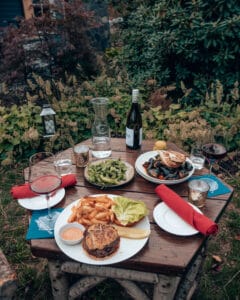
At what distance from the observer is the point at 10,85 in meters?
5.10

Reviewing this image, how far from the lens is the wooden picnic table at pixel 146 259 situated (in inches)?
59.4

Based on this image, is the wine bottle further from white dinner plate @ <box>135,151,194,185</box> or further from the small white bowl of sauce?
the small white bowl of sauce

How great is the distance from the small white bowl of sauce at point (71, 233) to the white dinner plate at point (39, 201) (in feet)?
0.96

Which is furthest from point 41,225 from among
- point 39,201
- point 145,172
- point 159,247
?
point 145,172

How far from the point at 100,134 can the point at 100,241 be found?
1.38m

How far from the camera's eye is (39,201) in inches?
73.2

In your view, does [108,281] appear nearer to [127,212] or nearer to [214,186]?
[127,212]

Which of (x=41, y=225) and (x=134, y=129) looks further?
(x=134, y=129)

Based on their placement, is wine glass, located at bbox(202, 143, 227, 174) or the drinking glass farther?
the drinking glass

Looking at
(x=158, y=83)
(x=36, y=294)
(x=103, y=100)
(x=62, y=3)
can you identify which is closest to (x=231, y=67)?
(x=158, y=83)

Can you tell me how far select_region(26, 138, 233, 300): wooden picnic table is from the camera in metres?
1.51

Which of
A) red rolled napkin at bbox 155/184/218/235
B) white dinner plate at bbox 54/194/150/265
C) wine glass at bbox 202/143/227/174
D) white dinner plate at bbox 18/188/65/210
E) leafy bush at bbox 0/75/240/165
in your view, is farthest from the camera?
leafy bush at bbox 0/75/240/165

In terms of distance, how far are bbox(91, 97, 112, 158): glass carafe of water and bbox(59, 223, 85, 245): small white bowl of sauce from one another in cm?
93

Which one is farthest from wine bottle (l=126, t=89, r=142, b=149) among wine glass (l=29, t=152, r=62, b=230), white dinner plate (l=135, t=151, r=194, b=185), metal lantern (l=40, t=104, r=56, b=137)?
wine glass (l=29, t=152, r=62, b=230)
